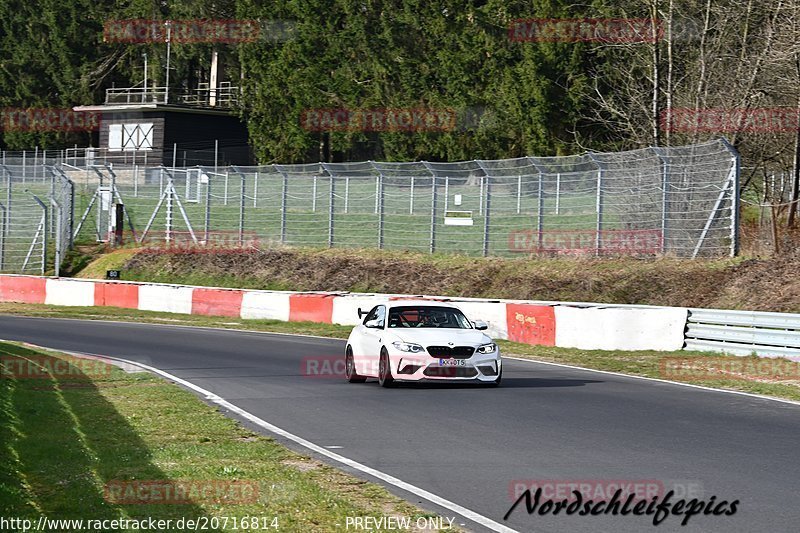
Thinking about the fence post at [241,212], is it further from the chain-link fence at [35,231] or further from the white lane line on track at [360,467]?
the white lane line on track at [360,467]

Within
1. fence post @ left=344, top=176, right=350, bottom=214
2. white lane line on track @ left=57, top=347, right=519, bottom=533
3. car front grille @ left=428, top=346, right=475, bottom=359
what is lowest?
white lane line on track @ left=57, top=347, right=519, bottom=533

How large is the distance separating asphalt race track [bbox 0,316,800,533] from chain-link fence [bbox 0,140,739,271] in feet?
31.2

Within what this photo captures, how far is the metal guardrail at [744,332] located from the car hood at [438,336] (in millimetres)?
6027

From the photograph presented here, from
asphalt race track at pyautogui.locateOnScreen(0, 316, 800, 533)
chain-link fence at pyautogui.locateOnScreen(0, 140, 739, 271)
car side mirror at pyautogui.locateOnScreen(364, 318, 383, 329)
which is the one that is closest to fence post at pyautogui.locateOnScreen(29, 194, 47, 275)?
chain-link fence at pyautogui.locateOnScreen(0, 140, 739, 271)

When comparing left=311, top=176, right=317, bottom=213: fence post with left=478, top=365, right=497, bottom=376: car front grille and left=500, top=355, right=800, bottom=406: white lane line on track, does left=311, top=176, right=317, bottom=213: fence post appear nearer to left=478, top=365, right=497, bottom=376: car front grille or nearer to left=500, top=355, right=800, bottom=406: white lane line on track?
left=500, top=355, right=800, bottom=406: white lane line on track

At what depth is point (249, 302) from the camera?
35344mm

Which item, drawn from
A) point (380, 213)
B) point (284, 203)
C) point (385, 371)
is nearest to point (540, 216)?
point (380, 213)

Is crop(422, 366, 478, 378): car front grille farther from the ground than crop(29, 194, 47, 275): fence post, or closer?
closer

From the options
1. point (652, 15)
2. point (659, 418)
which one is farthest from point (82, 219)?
point (659, 418)

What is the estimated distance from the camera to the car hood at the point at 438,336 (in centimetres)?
1736

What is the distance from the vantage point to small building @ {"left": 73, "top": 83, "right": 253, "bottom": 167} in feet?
239

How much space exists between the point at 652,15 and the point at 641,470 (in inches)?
1035

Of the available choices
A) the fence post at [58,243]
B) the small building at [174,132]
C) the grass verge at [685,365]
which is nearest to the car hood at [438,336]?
the grass verge at [685,365]

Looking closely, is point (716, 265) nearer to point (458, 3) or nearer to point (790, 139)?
point (790, 139)
